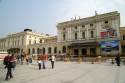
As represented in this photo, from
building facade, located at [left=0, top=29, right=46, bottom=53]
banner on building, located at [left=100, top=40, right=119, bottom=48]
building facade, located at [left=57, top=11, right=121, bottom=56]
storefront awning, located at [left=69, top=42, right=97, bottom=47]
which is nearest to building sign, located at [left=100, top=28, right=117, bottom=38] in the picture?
building facade, located at [left=57, top=11, right=121, bottom=56]

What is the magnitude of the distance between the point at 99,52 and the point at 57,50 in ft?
48.3

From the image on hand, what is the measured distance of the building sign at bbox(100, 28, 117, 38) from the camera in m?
34.6

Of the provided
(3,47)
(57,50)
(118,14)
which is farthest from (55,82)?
(3,47)

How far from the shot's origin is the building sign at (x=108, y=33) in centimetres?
3458

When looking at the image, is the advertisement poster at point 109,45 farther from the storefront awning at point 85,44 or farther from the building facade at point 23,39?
the building facade at point 23,39

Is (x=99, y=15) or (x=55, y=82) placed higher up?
(x=99, y=15)

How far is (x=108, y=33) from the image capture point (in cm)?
3516

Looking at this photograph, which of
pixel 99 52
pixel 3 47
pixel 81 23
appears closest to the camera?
pixel 99 52

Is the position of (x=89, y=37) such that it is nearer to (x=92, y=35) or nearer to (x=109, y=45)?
(x=92, y=35)

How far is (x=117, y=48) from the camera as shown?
33062mm

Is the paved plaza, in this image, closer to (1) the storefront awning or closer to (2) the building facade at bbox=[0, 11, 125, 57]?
(2) the building facade at bbox=[0, 11, 125, 57]

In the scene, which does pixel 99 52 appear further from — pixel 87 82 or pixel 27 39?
pixel 27 39

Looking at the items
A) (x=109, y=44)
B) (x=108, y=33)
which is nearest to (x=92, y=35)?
(x=108, y=33)

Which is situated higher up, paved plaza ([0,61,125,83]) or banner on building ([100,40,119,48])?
banner on building ([100,40,119,48])
